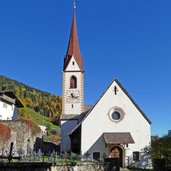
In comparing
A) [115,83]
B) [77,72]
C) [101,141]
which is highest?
[77,72]

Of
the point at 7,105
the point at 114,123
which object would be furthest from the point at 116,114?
the point at 7,105

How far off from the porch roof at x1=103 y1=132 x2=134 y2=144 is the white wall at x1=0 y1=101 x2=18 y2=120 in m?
16.7

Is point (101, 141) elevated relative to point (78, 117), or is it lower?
lower

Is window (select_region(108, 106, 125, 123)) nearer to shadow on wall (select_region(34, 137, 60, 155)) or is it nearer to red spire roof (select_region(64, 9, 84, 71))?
shadow on wall (select_region(34, 137, 60, 155))

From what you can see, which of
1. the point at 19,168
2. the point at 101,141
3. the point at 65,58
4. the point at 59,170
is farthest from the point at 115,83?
the point at 19,168

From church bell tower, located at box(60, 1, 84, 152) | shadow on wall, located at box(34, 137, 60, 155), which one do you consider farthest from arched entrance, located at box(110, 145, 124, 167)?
church bell tower, located at box(60, 1, 84, 152)

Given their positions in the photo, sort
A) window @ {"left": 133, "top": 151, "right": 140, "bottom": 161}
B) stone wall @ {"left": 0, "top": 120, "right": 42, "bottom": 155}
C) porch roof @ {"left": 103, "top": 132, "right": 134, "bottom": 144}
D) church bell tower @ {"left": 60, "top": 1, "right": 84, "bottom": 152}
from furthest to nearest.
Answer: church bell tower @ {"left": 60, "top": 1, "right": 84, "bottom": 152}, window @ {"left": 133, "top": 151, "right": 140, "bottom": 161}, porch roof @ {"left": 103, "top": 132, "right": 134, "bottom": 144}, stone wall @ {"left": 0, "top": 120, "right": 42, "bottom": 155}

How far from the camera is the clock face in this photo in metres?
53.7

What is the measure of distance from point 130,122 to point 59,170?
2240 cm

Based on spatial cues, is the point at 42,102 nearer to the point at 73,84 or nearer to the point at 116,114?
the point at 73,84

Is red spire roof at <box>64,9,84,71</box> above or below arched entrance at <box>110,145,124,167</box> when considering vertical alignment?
above

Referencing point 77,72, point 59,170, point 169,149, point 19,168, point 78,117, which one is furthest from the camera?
point 77,72

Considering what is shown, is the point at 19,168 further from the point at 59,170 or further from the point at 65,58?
the point at 65,58

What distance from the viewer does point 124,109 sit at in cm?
4281
